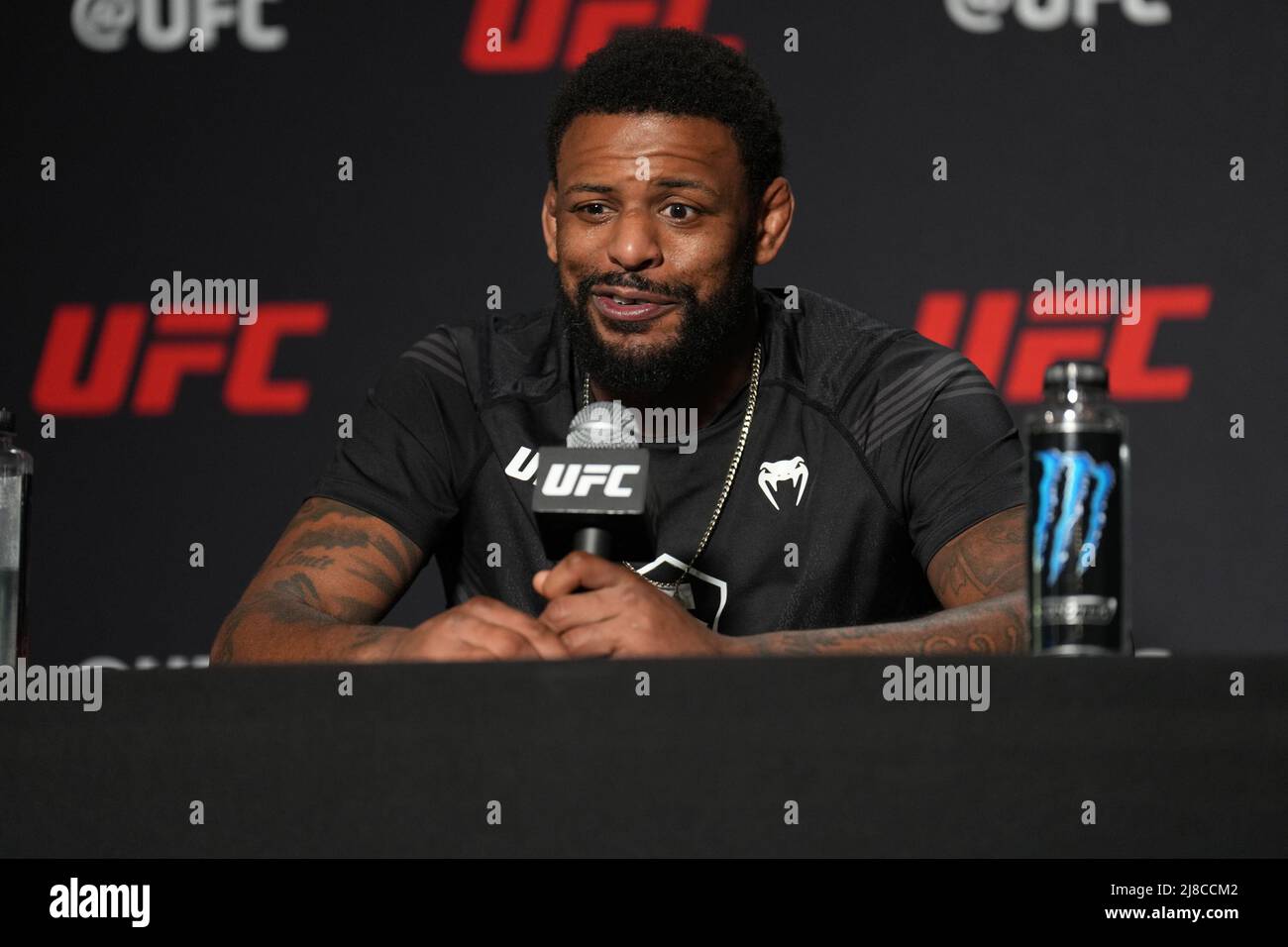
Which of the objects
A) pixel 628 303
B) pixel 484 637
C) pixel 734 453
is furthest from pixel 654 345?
→ pixel 484 637

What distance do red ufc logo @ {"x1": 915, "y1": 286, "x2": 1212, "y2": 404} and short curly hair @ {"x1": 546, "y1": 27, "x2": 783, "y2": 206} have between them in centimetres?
84

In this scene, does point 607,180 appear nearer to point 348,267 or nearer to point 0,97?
point 348,267

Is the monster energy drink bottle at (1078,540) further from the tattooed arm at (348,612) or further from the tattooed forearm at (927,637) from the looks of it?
the tattooed arm at (348,612)

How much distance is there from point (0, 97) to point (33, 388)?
61 centimetres

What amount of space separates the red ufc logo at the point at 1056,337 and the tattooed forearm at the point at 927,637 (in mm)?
1341

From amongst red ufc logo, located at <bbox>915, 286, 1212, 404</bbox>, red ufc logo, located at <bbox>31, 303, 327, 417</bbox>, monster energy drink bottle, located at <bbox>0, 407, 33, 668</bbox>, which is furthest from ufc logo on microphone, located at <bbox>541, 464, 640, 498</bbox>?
red ufc logo, located at <bbox>31, 303, 327, 417</bbox>

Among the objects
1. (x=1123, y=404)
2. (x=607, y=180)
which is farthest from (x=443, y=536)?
(x=1123, y=404)

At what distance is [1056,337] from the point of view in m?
2.82

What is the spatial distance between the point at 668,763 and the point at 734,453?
3.62ft

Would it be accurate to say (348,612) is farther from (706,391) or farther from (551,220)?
(551,220)

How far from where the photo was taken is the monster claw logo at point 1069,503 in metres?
1.05

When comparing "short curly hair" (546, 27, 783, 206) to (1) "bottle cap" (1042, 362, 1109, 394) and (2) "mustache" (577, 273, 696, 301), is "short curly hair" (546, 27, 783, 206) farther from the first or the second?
(1) "bottle cap" (1042, 362, 1109, 394)

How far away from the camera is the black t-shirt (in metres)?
1.89

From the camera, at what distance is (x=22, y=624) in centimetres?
135
